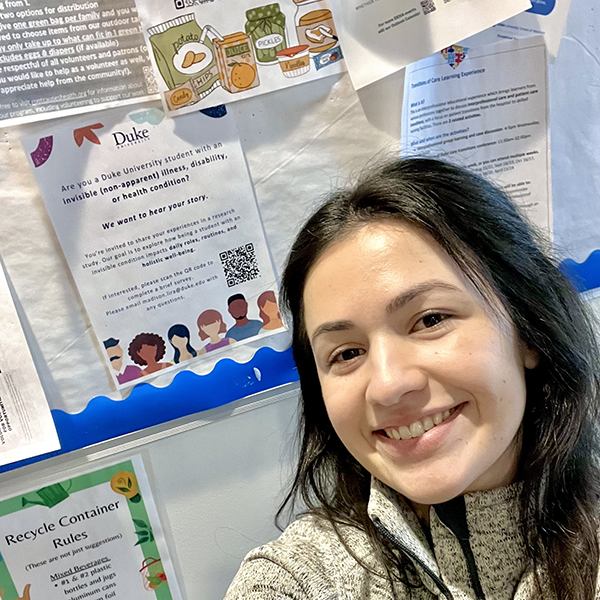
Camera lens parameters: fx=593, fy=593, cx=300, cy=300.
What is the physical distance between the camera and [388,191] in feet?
2.35

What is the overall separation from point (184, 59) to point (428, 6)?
35 cm

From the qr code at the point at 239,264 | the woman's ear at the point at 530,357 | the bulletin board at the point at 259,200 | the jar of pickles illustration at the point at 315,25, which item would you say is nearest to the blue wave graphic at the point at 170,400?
the bulletin board at the point at 259,200

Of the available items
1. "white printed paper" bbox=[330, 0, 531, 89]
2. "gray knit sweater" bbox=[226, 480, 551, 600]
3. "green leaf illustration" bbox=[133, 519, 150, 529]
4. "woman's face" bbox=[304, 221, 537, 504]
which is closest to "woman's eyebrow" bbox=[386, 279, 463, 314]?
"woman's face" bbox=[304, 221, 537, 504]

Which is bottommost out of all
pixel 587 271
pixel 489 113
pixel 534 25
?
pixel 587 271

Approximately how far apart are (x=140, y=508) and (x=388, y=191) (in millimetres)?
554

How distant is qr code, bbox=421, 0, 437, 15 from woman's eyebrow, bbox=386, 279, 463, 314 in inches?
16.9

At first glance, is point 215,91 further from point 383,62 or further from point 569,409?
point 569,409

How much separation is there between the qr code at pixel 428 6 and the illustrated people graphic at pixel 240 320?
0.48 metres

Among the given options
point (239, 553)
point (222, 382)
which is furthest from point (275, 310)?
point (239, 553)

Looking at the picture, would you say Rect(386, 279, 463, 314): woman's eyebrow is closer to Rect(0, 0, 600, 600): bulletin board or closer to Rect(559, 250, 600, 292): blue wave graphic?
Rect(0, 0, 600, 600): bulletin board

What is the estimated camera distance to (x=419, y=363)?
63 cm

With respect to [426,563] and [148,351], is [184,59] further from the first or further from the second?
[426,563]

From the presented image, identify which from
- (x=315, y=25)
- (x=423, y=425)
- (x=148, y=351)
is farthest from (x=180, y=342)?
(x=315, y=25)

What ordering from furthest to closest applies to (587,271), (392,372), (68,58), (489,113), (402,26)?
(587,271) < (489,113) < (402,26) < (68,58) < (392,372)
